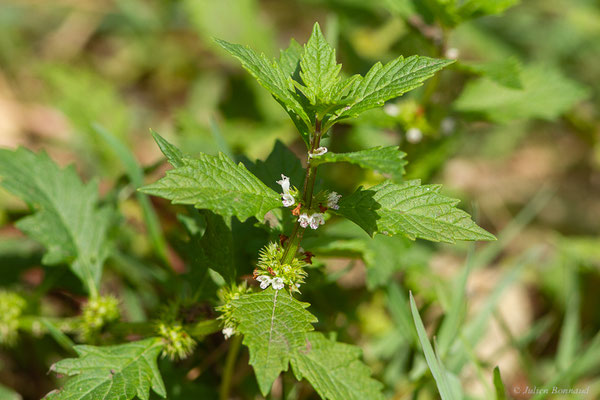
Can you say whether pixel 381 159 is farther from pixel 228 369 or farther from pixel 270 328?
pixel 228 369

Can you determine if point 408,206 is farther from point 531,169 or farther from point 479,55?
point 479,55

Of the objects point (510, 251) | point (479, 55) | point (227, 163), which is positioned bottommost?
point (510, 251)

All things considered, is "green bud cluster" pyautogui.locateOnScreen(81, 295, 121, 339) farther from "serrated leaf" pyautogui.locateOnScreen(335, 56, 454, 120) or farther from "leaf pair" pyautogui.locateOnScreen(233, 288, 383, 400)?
"serrated leaf" pyautogui.locateOnScreen(335, 56, 454, 120)

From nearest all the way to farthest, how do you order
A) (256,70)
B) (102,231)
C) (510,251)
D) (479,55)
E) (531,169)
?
(256,70), (102,231), (510,251), (531,169), (479,55)

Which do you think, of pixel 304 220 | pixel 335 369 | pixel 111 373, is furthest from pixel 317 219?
pixel 111 373

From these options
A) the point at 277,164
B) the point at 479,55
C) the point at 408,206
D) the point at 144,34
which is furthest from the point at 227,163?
the point at 479,55

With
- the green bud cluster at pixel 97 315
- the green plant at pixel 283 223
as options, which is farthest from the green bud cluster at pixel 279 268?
the green bud cluster at pixel 97 315
